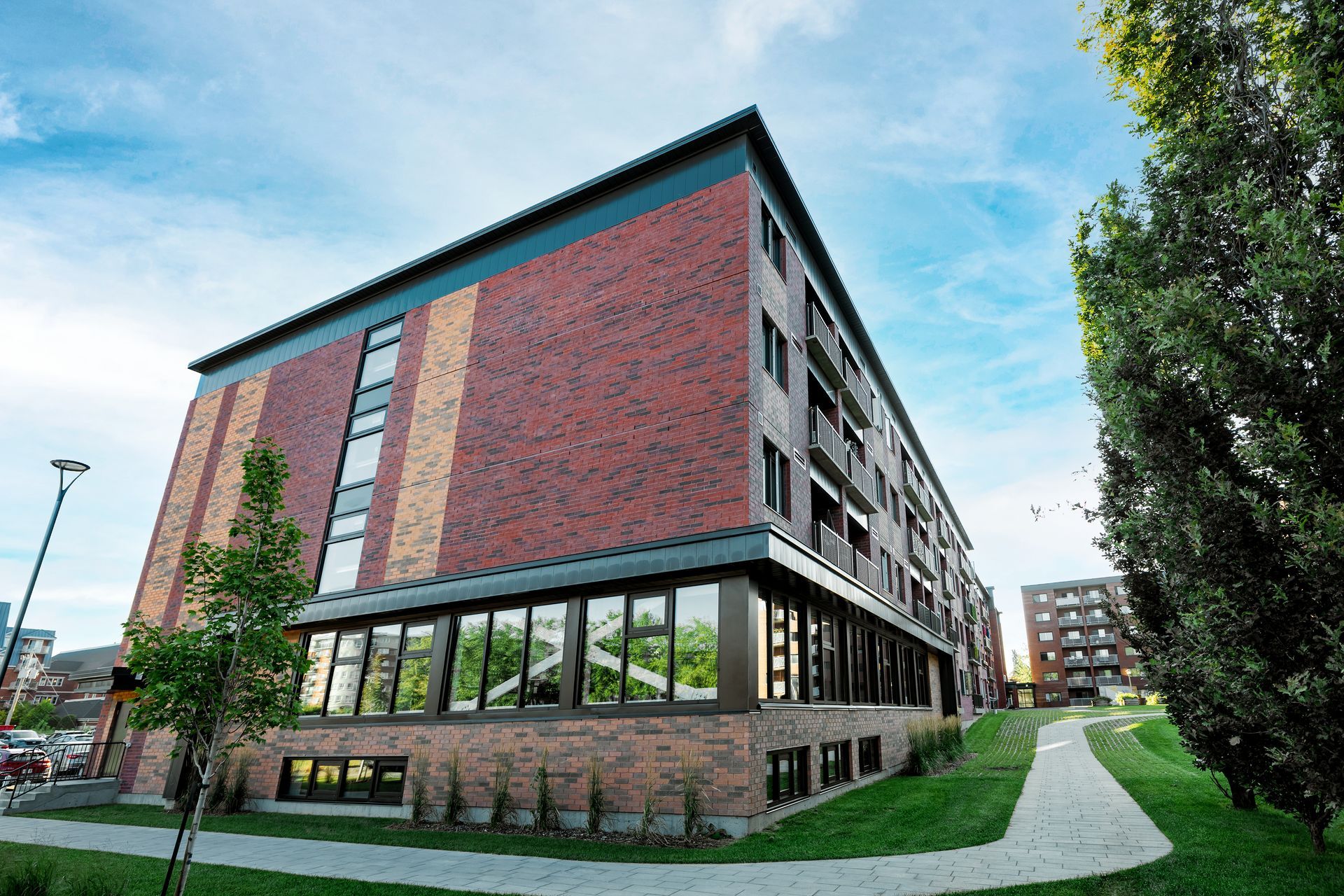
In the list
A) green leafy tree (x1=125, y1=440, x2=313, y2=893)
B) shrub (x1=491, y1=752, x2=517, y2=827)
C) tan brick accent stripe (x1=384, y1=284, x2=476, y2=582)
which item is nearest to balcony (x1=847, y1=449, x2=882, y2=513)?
tan brick accent stripe (x1=384, y1=284, x2=476, y2=582)

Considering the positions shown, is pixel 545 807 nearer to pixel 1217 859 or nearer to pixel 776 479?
pixel 776 479

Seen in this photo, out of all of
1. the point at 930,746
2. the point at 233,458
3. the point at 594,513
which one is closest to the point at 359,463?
the point at 233,458

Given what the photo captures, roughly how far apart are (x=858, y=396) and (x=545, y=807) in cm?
1646

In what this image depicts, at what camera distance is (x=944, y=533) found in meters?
44.0

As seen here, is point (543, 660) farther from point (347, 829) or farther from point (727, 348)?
point (727, 348)

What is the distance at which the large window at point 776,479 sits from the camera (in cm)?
1480

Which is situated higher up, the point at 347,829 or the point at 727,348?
the point at 727,348

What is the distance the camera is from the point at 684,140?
52.4ft

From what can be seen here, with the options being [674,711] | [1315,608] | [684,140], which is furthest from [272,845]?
[684,140]

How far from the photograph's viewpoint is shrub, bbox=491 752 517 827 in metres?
12.9

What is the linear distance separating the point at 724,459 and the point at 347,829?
9.93 meters

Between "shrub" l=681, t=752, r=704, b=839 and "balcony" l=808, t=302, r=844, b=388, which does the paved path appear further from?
"balcony" l=808, t=302, r=844, b=388

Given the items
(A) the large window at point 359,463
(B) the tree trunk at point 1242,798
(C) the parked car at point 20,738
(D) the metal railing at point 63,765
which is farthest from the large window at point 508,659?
(C) the parked car at point 20,738

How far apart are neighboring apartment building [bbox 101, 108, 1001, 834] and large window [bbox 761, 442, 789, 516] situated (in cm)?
9
